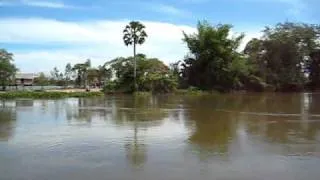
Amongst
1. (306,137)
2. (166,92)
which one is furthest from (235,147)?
(166,92)

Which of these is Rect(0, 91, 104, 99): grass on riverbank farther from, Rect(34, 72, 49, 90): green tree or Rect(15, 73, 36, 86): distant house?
Rect(15, 73, 36, 86): distant house

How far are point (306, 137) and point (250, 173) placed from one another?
6.38 m

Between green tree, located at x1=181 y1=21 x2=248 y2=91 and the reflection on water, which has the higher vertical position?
green tree, located at x1=181 y1=21 x2=248 y2=91

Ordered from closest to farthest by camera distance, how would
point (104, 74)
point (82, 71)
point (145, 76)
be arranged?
point (145, 76) → point (104, 74) → point (82, 71)

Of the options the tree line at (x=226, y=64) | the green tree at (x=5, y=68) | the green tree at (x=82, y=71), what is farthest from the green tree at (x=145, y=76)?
the green tree at (x=82, y=71)

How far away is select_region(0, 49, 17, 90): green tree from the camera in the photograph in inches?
2682

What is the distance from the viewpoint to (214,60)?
62.6 metres

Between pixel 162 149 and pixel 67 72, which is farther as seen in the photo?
pixel 67 72

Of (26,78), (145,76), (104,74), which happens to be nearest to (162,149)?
(145,76)

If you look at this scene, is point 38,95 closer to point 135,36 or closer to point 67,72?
point 135,36

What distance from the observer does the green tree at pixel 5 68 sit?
68.1m

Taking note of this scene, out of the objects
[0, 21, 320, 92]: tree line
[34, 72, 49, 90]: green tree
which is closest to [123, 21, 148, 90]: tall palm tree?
[0, 21, 320, 92]: tree line

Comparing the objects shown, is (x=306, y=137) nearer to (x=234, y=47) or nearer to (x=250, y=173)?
(x=250, y=173)

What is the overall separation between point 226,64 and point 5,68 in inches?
1234
